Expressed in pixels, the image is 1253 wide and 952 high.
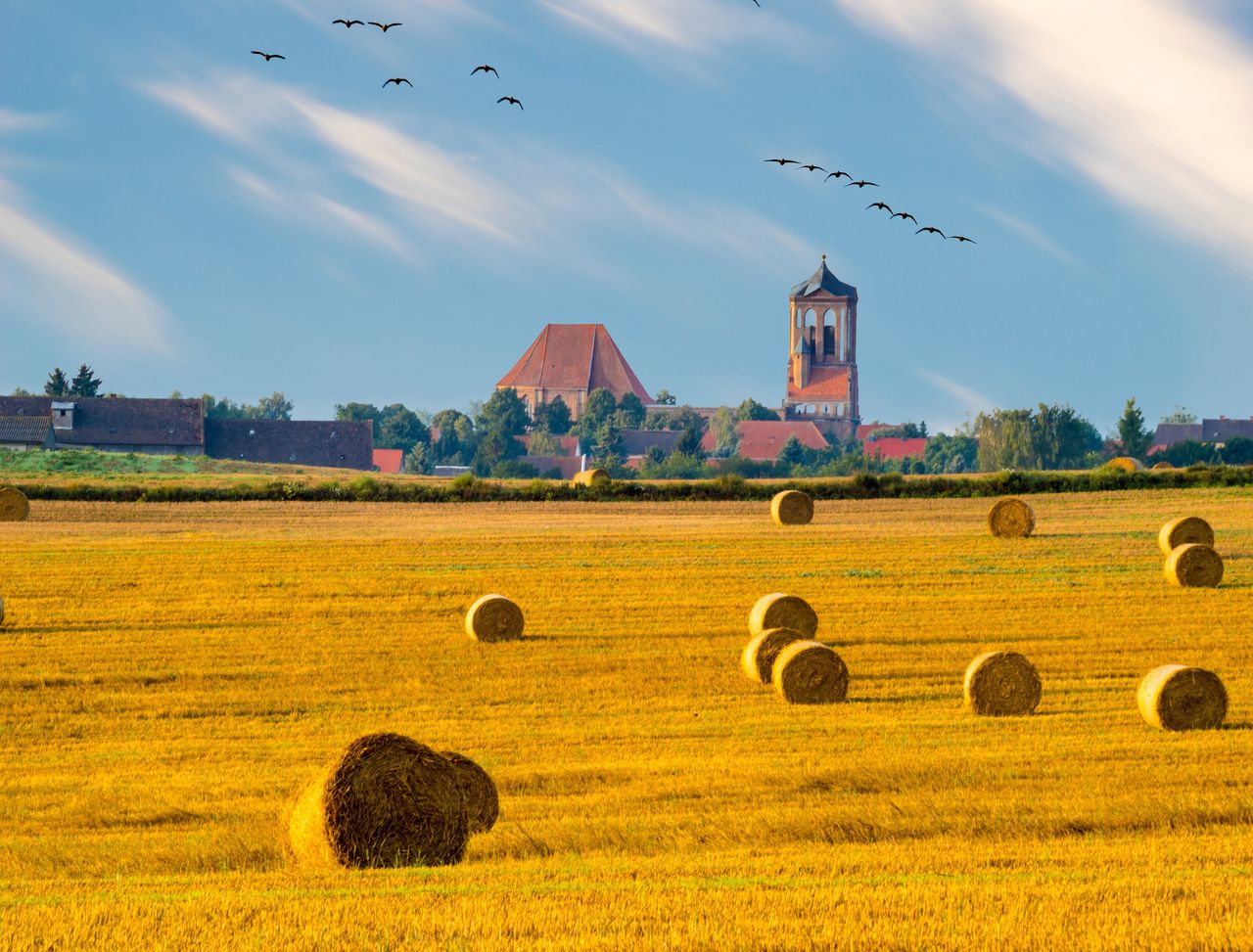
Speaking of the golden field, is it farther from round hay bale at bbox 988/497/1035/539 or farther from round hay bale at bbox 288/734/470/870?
round hay bale at bbox 988/497/1035/539

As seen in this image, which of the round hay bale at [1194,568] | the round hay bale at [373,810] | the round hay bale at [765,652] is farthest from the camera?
the round hay bale at [1194,568]

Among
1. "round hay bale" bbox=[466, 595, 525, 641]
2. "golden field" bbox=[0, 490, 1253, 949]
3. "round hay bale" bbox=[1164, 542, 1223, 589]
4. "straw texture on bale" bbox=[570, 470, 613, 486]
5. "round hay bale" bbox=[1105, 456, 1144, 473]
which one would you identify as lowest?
"golden field" bbox=[0, 490, 1253, 949]

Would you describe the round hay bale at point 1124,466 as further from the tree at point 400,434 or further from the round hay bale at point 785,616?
the tree at point 400,434

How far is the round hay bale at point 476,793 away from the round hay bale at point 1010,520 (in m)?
33.9

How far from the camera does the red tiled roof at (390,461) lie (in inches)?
7200

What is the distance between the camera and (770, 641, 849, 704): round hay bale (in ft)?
70.4

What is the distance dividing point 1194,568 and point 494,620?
15175 mm

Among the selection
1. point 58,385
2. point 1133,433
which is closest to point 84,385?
point 58,385

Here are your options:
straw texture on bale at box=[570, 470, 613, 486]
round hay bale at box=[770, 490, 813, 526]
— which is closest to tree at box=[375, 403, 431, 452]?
straw texture on bale at box=[570, 470, 613, 486]

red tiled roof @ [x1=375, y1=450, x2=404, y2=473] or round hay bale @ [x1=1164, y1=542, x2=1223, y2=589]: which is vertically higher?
red tiled roof @ [x1=375, y1=450, x2=404, y2=473]

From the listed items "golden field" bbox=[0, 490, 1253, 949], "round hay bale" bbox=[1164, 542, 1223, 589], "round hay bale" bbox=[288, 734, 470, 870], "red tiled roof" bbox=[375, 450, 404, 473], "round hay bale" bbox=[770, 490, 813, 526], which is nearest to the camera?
"golden field" bbox=[0, 490, 1253, 949]

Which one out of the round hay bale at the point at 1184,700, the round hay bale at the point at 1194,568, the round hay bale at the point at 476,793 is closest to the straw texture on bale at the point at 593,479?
the round hay bale at the point at 1194,568

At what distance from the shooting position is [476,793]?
1398 cm

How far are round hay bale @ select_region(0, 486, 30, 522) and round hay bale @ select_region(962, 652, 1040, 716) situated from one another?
3901 centimetres
